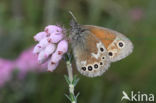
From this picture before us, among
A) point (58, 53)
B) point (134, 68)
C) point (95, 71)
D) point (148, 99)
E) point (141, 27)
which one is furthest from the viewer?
point (141, 27)

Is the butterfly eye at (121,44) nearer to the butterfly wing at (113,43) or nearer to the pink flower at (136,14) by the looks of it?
the butterfly wing at (113,43)

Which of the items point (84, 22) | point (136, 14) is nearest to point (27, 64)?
point (84, 22)

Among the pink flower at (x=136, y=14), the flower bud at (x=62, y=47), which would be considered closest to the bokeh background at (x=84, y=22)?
the pink flower at (x=136, y=14)

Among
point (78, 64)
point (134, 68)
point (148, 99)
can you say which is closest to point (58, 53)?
point (78, 64)

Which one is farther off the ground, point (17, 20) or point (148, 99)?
point (17, 20)

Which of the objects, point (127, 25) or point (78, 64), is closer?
point (78, 64)

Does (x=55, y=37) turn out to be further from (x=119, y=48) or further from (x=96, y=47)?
(x=119, y=48)

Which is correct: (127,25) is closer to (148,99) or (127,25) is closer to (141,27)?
(141,27)
